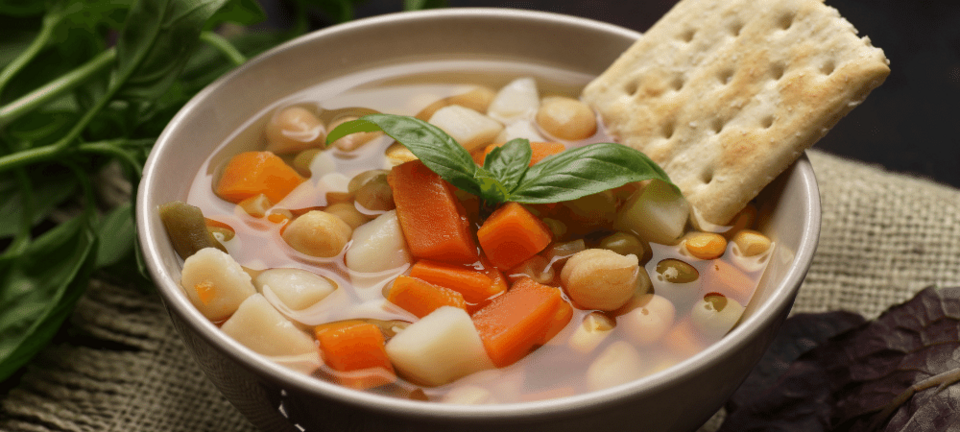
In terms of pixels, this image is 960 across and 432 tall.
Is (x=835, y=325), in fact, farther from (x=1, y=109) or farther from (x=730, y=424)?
(x=1, y=109)

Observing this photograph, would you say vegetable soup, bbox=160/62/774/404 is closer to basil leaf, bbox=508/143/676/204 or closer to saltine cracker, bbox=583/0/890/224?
basil leaf, bbox=508/143/676/204

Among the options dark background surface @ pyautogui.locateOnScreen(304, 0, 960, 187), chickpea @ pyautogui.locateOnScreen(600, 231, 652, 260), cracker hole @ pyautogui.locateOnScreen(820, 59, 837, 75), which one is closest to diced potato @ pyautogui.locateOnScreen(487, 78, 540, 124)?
chickpea @ pyautogui.locateOnScreen(600, 231, 652, 260)

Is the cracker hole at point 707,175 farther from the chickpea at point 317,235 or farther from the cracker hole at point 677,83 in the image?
the chickpea at point 317,235

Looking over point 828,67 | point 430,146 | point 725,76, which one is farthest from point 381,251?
point 828,67

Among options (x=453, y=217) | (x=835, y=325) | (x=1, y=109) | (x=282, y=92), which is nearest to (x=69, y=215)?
(x=1, y=109)

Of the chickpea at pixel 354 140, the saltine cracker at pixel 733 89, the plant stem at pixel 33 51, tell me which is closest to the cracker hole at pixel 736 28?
the saltine cracker at pixel 733 89

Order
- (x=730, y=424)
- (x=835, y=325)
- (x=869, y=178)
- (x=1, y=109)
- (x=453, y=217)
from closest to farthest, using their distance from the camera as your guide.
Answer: (x=453, y=217)
(x=730, y=424)
(x=835, y=325)
(x=1, y=109)
(x=869, y=178)
